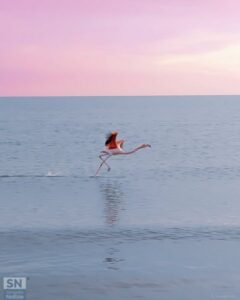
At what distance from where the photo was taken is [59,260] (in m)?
15.4

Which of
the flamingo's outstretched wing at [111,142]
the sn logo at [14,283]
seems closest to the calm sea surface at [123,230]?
the sn logo at [14,283]

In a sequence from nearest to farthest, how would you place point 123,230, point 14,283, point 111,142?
point 14,283, point 123,230, point 111,142

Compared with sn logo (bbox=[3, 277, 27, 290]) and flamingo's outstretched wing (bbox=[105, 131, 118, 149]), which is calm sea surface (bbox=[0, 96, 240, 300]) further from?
flamingo's outstretched wing (bbox=[105, 131, 118, 149])

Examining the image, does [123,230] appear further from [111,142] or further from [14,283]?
[111,142]

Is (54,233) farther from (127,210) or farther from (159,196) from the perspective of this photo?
(159,196)

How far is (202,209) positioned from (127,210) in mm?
2630

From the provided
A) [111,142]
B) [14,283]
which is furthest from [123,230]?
[111,142]

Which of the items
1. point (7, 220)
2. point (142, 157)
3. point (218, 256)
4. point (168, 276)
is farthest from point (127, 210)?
point (142, 157)

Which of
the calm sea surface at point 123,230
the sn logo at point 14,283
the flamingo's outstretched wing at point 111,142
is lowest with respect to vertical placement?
the sn logo at point 14,283

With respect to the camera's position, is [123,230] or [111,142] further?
[111,142]

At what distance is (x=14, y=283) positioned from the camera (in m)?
12.8

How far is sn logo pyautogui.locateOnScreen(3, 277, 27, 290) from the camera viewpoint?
12.5 meters

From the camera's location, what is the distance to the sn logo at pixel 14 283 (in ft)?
41.1

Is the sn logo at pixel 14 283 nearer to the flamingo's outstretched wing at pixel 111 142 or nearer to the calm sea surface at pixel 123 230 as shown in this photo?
the calm sea surface at pixel 123 230
